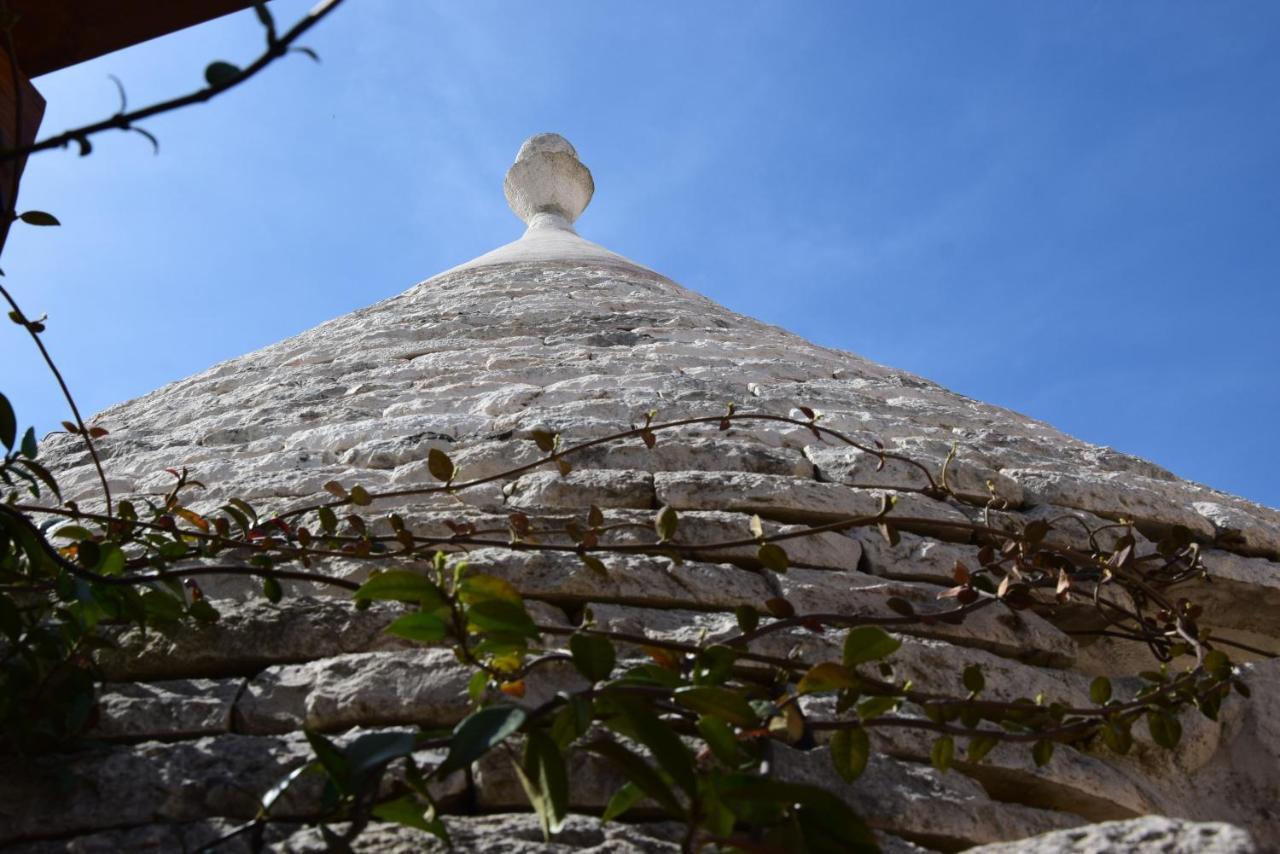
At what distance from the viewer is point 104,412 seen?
344 cm

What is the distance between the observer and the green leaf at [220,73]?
909mm

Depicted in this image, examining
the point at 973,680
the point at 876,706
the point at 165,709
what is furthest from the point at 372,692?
the point at 973,680

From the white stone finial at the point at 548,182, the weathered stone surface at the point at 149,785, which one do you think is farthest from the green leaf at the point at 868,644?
the white stone finial at the point at 548,182

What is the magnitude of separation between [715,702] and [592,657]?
13 cm

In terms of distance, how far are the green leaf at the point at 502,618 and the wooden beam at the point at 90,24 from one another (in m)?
1.13

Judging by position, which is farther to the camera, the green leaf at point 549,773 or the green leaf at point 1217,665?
the green leaf at point 1217,665

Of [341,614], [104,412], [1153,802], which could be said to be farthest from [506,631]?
[104,412]

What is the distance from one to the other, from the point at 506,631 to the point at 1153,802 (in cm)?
96

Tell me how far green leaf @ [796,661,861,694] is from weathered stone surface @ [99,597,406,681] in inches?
23.8

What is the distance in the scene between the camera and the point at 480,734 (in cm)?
95

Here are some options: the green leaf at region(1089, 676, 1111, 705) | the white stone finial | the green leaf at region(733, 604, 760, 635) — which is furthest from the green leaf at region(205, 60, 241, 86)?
the white stone finial

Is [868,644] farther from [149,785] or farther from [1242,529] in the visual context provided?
[1242,529]

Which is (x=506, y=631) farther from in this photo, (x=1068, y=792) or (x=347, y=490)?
(x=347, y=490)

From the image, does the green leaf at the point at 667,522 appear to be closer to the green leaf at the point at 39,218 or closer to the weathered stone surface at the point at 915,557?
the weathered stone surface at the point at 915,557
